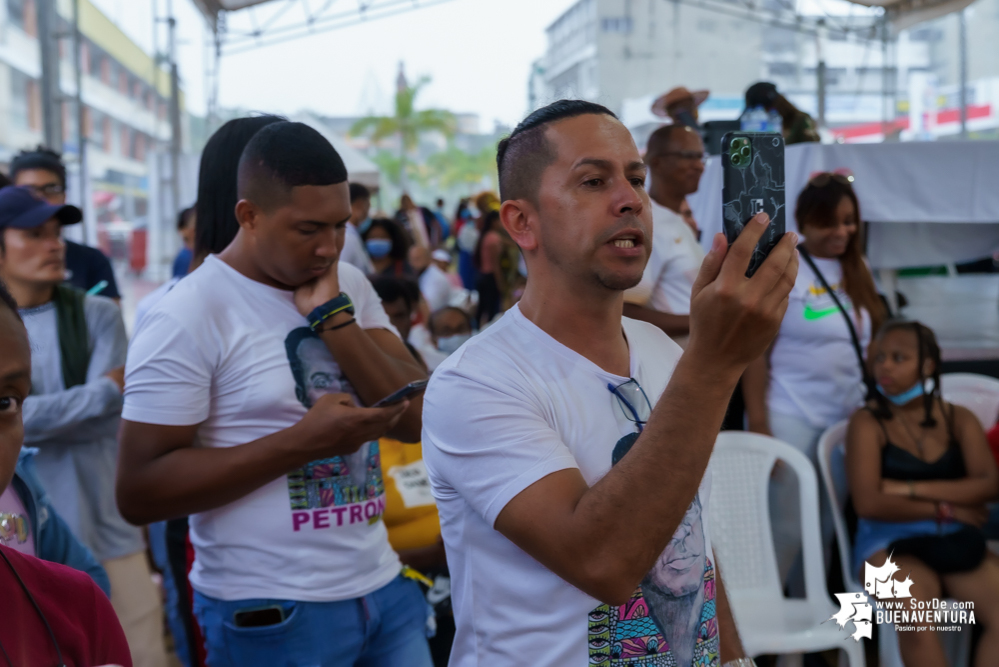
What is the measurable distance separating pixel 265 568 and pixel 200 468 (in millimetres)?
247

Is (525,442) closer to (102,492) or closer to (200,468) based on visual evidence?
(200,468)

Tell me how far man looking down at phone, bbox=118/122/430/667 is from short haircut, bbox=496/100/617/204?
0.50 meters

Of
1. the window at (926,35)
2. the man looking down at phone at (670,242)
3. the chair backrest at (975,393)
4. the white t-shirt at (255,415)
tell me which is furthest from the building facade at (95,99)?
the window at (926,35)

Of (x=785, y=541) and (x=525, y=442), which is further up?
(x=525, y=442)

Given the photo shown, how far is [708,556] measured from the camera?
1470 mm

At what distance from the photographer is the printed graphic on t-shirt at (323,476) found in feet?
5.88

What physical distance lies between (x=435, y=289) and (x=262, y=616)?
5.95 m

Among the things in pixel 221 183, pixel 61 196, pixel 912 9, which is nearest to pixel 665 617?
pixel 221 183

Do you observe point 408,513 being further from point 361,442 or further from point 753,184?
point 753,184

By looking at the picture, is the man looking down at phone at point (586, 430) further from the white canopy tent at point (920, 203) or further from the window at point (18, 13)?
the window at point (18, 13)

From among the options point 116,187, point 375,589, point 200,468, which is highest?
point 116,187

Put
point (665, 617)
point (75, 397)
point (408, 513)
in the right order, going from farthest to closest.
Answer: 1. point (408, 513)
2. point (75, 397)
3. point (665, 617)

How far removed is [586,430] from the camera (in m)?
1.33

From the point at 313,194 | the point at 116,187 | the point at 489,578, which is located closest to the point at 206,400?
the point at 313,194
